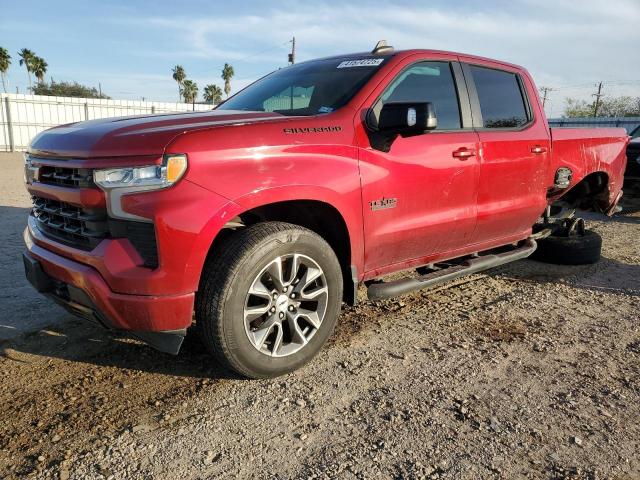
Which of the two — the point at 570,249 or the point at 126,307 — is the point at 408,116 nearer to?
the point at 126,307

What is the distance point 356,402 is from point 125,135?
187cm

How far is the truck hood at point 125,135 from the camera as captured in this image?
2518mm

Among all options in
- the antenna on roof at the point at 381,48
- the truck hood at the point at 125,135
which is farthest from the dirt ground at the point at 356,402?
the antenna on roof at the point at 381,48

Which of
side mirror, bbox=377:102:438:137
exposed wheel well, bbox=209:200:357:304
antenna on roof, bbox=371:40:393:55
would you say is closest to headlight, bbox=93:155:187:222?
exposed wheel well, bbox=209:200:357:304

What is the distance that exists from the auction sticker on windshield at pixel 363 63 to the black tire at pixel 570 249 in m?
3.20

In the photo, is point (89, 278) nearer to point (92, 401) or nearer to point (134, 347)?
point (92, 401)

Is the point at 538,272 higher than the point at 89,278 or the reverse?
the reverse

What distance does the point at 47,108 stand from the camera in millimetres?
24141

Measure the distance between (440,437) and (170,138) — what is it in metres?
1.98

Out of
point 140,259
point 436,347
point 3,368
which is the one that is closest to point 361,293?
point 436,347

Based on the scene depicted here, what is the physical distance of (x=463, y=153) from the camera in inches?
147

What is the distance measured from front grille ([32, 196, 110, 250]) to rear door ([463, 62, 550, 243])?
2751mm

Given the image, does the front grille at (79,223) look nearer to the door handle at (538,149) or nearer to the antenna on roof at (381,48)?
the antenna on roof at (381,48)

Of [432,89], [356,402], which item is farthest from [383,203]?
[356,402]
